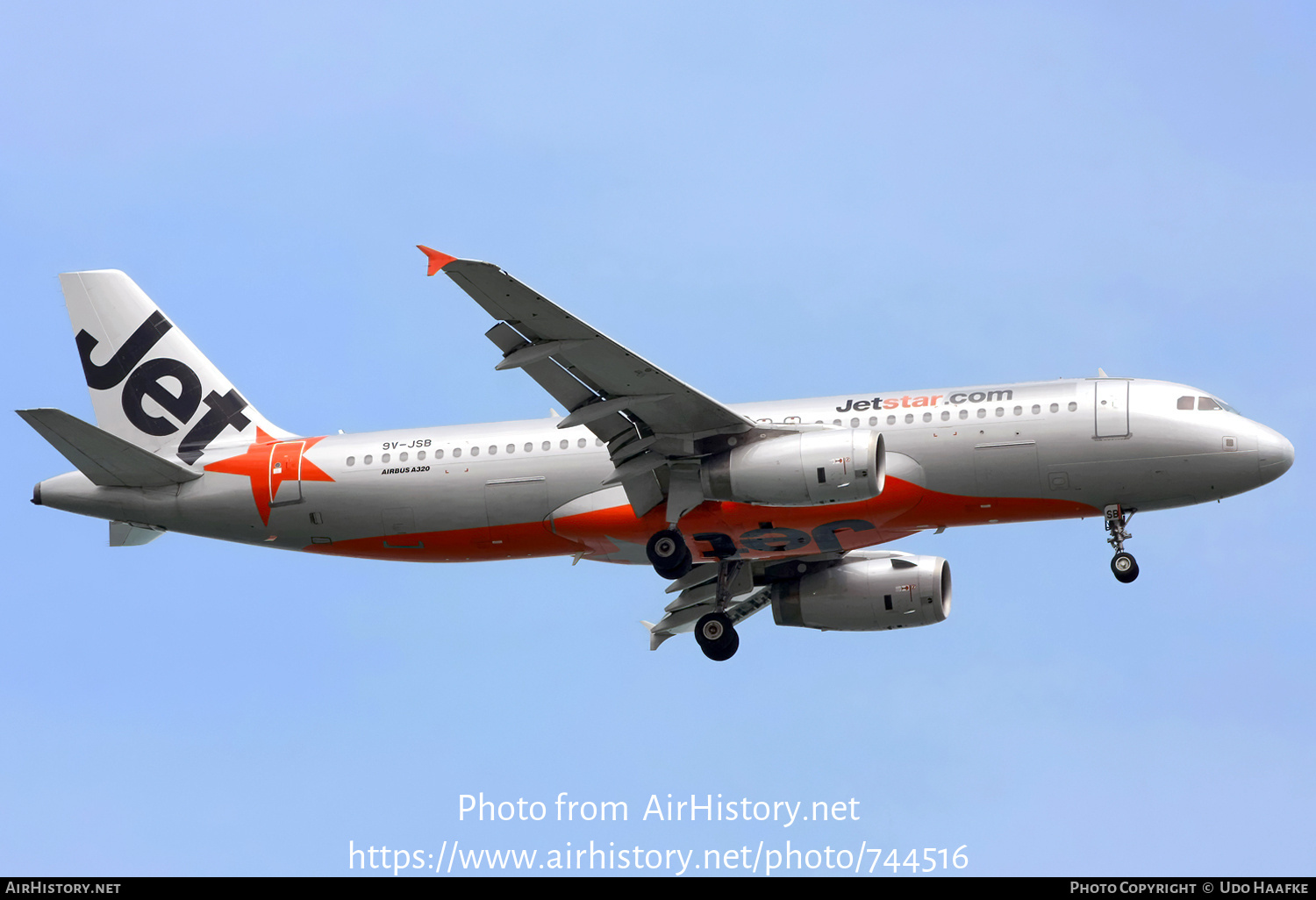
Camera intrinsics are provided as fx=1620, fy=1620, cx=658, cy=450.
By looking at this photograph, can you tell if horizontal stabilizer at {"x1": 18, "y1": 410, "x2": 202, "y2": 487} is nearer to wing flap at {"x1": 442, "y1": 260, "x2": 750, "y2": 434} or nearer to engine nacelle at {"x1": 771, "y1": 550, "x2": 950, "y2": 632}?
wing flap at {"x1": 442, "y1": 260, "x2": 750, "y2": 434}

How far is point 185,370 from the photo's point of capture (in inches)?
1722

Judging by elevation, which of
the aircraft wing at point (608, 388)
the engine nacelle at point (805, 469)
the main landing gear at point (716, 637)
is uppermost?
the aircraft wing at point (608, 388)

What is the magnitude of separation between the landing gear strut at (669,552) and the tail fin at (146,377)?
1096cm

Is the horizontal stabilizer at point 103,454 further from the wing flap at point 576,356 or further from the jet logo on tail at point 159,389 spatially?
the wing flap at point 576,356

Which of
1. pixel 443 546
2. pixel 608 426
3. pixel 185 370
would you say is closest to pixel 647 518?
pixel 608 426

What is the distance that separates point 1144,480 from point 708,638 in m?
12.1

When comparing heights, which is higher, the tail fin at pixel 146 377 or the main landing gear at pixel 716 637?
the tail fin at pixel 146 377

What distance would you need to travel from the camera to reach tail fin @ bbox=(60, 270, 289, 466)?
42.8m

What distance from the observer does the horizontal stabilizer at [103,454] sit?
123 ft

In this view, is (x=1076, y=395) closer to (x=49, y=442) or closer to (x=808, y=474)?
(x=808, y=474)

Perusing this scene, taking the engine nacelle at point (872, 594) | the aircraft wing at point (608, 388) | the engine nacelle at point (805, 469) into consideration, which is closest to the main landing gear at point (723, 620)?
the engine nacelle at point (872, 594)

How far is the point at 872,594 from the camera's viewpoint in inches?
1694

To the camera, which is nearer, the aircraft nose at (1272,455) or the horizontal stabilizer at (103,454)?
the aircraft nose at (1272,455)

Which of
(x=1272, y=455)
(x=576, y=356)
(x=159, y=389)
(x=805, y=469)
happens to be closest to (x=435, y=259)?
(x=576, y=356)
